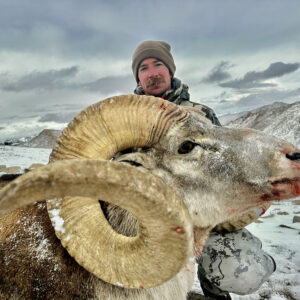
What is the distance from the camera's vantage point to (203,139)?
2.73 metres

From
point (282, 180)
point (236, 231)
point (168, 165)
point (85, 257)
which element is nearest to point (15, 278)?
point (85, 257)

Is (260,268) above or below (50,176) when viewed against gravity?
below

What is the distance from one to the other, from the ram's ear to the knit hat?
3793 mm

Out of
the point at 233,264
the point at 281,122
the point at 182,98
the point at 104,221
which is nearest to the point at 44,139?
the point at 281,122

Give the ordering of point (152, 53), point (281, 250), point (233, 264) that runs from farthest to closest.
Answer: point (281, 250), point (152, 53), point (233, 264)

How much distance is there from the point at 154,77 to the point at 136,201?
14.1 feet

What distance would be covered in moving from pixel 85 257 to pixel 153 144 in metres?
1.29

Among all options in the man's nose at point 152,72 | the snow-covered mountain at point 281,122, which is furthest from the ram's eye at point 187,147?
the snow-covered mountain at point 281,122

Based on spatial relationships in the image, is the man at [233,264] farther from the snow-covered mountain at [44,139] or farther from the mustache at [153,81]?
the snow-covered mountain at [44,139]

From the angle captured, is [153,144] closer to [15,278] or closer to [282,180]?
[282,180]

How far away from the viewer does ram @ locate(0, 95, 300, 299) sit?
6.15 ft

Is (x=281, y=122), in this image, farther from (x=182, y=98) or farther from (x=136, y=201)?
(x=136, y=201)

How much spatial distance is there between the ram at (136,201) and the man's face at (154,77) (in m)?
2.84

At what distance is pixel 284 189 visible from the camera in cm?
243
